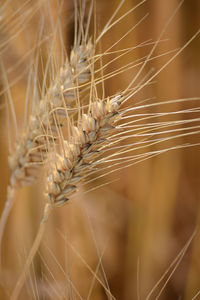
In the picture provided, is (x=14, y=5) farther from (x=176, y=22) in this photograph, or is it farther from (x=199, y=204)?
(x=199, y=204)

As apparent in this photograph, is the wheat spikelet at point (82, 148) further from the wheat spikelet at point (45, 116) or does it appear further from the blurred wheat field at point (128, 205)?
the blurred wheat field at point (128, 205)

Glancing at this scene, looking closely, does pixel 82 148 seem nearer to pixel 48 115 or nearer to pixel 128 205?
pixel 48 115

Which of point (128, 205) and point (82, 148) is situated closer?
point (82, 148)

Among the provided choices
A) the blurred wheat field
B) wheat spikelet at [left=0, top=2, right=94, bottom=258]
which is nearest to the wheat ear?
wheat spikelet at [left=0, top=2, right=94, bottom=258]

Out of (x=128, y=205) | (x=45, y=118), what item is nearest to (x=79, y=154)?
(x=45, y=118)

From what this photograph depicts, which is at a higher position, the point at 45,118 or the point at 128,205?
the point at 45,118

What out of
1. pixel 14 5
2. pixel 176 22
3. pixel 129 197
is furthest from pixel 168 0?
pixel 129 197
